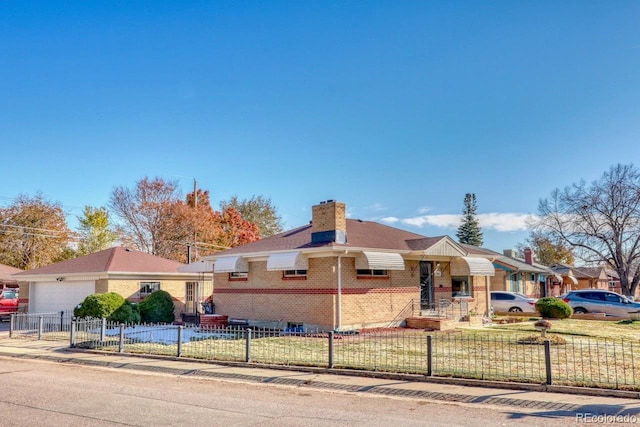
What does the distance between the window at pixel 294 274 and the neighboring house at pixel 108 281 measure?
8264 mm

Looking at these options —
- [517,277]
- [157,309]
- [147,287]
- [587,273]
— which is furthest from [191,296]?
[587,273]

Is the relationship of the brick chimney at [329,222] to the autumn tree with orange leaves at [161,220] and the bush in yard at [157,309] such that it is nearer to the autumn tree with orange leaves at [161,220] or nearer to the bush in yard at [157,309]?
the bush in yard at [157,309]

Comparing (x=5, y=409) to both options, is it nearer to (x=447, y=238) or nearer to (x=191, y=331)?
(x=191, y=331)

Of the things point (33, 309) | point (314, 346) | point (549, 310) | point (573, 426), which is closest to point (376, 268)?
point (314, 346)

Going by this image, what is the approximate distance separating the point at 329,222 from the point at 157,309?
9.56 m

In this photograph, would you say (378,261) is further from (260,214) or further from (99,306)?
(260,214)

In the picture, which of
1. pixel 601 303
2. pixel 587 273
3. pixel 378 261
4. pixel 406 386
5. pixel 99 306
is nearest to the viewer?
pixel 406 386

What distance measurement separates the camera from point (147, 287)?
28766 millimetres

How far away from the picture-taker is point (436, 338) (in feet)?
58.5

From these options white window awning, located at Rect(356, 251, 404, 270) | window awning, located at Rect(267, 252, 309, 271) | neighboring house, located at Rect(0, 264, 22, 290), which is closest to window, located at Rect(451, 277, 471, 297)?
white window awning, located at Rect(356, 251, 404, 270)

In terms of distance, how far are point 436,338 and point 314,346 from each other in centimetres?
431

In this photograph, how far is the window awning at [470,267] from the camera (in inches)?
961

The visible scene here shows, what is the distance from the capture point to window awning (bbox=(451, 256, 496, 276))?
24422 millimetres

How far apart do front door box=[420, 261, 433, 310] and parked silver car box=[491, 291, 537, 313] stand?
948 centimetres
